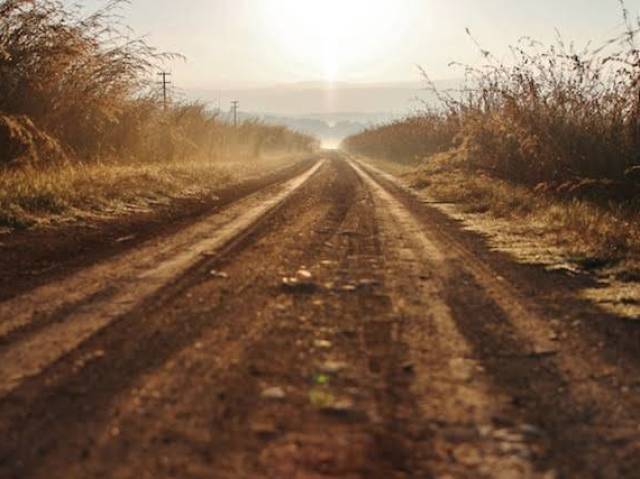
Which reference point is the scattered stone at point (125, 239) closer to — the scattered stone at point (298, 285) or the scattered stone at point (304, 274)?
the scattered stone at point (304, 274)

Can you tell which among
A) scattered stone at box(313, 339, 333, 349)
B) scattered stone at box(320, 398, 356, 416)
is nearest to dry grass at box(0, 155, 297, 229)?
scattered stone at box(313, 339, 333, 349)

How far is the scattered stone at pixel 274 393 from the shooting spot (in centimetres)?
290

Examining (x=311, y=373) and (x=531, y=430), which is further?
(x=311, y=373)

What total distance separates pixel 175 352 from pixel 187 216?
5.83 m

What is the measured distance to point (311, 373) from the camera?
319cm

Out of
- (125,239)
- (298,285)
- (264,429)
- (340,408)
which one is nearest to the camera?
(264,429)

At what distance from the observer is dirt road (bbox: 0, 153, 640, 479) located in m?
2.40

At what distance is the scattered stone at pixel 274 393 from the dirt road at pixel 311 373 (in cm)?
1

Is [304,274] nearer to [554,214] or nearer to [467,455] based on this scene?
[467,455]

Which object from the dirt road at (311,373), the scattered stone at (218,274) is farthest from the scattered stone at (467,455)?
the scattered stone at (218,274)

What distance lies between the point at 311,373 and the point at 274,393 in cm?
29

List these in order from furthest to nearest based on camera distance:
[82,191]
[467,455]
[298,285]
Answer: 1. [82,191]
2. [298,285]
3. [467,455]

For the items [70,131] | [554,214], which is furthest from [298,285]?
[70,131]

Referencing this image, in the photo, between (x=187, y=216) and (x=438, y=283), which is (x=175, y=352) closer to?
(x=438, y=283)
